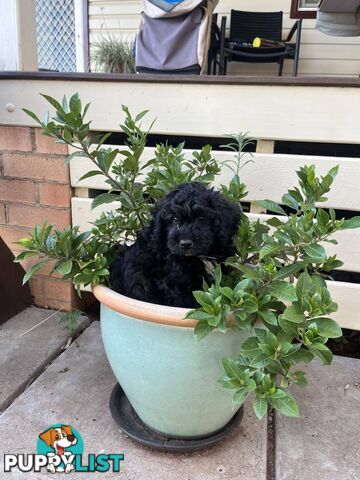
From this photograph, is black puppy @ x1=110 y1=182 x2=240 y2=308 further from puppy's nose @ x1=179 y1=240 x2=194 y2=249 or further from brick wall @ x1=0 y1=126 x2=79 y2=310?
brick wall @ x1=0 y1=126 x2=79 y2=310

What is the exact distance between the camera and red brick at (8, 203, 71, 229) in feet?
7.98

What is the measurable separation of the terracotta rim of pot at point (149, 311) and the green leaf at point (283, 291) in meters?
0.28

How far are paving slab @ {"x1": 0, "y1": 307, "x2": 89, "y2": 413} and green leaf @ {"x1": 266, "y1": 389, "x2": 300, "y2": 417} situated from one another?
126cm

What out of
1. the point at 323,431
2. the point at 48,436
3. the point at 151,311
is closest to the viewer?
the point at 151,311

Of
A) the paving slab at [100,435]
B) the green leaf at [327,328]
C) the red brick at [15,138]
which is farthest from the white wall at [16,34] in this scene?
the green leaf at [327,328]

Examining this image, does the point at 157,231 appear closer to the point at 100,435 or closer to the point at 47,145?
the point at 100,435

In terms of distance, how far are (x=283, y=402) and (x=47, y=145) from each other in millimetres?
1951

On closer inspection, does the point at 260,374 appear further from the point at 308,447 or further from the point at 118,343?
the point at 308,447

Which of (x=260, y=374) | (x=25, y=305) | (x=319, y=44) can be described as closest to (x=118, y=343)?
(x=260, y=374)

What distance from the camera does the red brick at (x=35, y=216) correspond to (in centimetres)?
243

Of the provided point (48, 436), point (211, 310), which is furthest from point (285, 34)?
point (48, 436)

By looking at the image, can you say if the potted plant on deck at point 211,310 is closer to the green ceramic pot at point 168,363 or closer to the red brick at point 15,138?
the green ceramic pot at point 168,363

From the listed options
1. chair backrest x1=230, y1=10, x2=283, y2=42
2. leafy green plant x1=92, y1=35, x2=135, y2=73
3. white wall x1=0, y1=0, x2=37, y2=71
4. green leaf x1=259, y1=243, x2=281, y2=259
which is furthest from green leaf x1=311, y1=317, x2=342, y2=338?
leafy green plant x1=92, y1=35, x2=135, y2=73

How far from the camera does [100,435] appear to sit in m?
1.58
